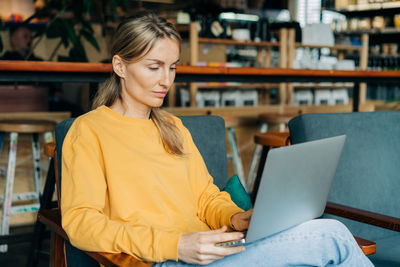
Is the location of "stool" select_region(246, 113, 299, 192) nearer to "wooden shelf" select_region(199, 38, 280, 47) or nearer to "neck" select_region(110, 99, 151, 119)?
"wooden shelf" select_region(199, 38, 280, 47)

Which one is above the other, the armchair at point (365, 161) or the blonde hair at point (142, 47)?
the blonde hair at point (142, 47)

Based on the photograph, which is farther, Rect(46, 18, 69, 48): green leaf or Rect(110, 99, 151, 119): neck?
Rect(46, 18, 69, 48): green leaf

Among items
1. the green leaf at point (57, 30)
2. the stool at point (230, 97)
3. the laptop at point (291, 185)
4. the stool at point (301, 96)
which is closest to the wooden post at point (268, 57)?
the stool at point (301, 96)

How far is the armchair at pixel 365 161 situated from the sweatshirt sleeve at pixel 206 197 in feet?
1.63

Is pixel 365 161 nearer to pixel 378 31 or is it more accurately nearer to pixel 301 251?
pixel 301 251

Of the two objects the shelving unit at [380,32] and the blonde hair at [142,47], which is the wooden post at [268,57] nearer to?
the shelving unit at [380,32]

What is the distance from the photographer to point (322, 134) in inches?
73.9

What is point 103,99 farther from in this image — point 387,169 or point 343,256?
point 387,169

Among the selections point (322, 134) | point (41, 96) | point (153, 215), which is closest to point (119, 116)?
point (153, 215)

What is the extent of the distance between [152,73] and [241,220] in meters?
0.46

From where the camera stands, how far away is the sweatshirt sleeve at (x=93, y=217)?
112 cm

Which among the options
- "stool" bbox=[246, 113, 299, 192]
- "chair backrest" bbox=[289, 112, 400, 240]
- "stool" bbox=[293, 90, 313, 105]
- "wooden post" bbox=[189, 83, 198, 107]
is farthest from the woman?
"stool" bbox=[293, 90, 313, 105]

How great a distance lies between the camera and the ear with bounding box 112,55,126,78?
136 centimetres

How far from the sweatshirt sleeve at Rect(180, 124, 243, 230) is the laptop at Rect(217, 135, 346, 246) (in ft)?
0.96
